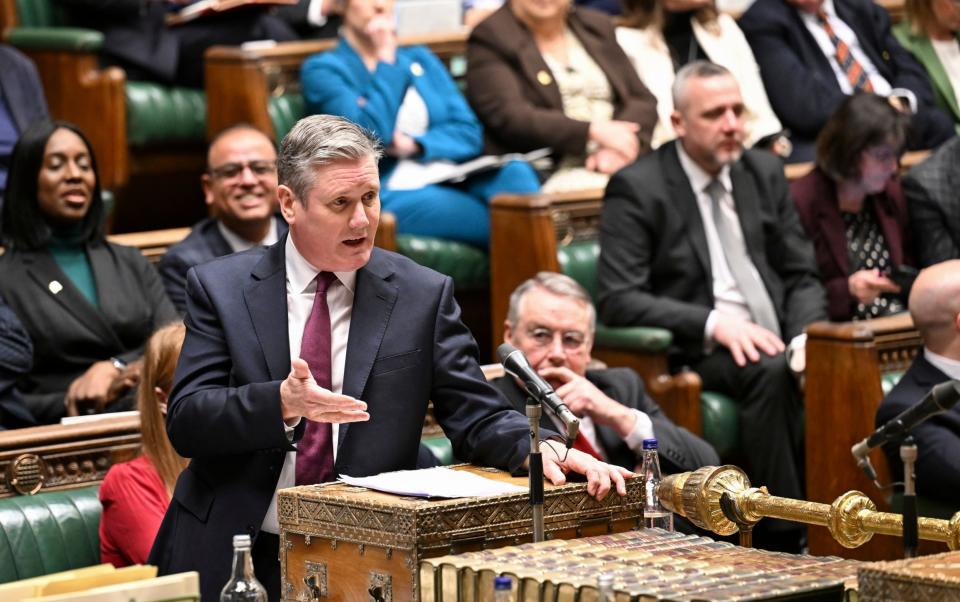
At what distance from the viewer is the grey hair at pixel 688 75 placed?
475 cm

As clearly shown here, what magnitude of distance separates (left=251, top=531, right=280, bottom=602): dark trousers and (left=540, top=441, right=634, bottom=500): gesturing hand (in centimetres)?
43

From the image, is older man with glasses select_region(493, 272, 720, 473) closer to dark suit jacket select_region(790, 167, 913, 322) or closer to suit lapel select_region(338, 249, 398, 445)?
suit lapel select_region(338, 249, 398, 445)

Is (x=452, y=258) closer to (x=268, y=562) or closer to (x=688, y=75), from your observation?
(x=688, y=75)

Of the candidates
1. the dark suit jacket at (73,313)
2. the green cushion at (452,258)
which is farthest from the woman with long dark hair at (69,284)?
the green cushion at (452,258)

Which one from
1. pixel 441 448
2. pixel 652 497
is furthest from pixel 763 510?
pixel 441 448

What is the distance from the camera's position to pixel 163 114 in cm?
547

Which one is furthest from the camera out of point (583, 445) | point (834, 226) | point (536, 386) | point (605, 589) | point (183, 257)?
point (834, 226)

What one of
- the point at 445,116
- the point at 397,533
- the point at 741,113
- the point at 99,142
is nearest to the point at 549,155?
the point at 445,116

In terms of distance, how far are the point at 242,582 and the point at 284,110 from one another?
3292 millimetres

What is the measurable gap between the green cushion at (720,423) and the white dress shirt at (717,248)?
0.27 meters

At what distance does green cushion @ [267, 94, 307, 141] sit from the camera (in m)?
5.27

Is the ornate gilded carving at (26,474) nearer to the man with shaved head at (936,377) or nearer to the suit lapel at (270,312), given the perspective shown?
the suit lapel at (270,312)

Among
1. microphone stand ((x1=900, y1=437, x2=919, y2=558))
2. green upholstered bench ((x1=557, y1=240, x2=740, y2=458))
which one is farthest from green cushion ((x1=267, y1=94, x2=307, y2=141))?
microphone stand ((x1=900, y1=437, x2=919, y2=558))

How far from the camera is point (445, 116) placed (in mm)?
5230
